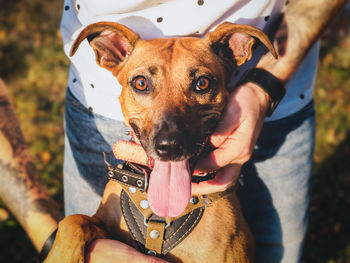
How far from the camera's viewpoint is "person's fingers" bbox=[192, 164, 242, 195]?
233cm

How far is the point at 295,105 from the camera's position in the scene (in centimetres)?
274

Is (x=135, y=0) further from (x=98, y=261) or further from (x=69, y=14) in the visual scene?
(x=98, y=261)

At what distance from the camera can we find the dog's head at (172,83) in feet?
7.17

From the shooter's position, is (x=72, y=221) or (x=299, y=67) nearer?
(x=72, y=221)

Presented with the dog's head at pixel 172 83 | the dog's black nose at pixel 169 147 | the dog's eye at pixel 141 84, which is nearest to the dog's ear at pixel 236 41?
the dog's head at pixel 172 83

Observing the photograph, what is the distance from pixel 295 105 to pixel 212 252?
1340mm

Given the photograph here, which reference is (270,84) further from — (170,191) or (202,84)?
(170,191)

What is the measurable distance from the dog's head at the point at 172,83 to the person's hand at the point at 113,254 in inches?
22.0

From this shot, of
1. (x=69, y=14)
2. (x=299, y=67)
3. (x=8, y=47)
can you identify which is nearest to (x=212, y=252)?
(x=299, y=67)

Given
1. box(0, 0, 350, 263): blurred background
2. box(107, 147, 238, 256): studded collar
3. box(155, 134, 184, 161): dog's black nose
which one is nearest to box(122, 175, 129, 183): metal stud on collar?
box(107, 147, 238, 256): studded collar

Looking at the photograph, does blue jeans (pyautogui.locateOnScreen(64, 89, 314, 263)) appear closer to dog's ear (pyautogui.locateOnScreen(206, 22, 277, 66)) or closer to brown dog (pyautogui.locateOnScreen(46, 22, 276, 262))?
brown dog (pyautogui.locateOnScreen(46, 22, 276, 262))

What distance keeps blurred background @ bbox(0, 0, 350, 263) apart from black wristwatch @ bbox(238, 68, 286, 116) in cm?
263

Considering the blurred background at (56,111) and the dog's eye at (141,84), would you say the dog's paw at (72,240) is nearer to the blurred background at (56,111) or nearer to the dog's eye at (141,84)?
the dog's eye at (141,84)

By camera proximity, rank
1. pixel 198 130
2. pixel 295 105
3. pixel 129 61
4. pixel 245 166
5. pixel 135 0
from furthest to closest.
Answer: pixel 245 166 → pixel 295 105 → pixel 129 61 → pixel 198 130 → pixel 135 0
